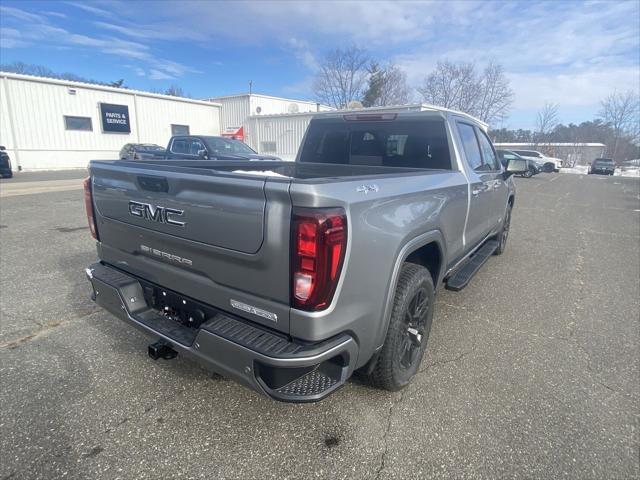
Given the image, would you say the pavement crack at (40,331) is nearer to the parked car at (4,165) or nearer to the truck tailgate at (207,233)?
the truck tailgate at (207,233)

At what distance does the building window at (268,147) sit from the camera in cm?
2805

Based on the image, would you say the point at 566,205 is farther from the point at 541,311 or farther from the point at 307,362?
the point at 307,362

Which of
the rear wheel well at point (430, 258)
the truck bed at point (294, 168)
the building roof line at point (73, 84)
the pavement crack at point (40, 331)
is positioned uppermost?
the building roof line at point (73, 84)

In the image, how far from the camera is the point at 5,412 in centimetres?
233

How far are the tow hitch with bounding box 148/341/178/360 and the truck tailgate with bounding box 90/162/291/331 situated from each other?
0.38 m

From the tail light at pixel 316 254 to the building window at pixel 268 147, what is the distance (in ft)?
89.2

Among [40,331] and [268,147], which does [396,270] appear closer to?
[40,331]

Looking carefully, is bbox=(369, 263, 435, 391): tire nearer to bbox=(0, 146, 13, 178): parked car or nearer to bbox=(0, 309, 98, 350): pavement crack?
bbox=(0, 309, 98, 350): pavement crack

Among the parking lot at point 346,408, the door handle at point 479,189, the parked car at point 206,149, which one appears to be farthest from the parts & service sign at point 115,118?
the door handle at point 479,189

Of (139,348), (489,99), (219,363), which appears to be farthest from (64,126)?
(489,99)

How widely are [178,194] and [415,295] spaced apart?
1.64 metres

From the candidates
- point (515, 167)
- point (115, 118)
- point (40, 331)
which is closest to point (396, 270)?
point (40, 331)

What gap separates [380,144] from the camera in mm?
3775

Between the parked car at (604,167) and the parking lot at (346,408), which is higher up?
the parked car at (604,167)
